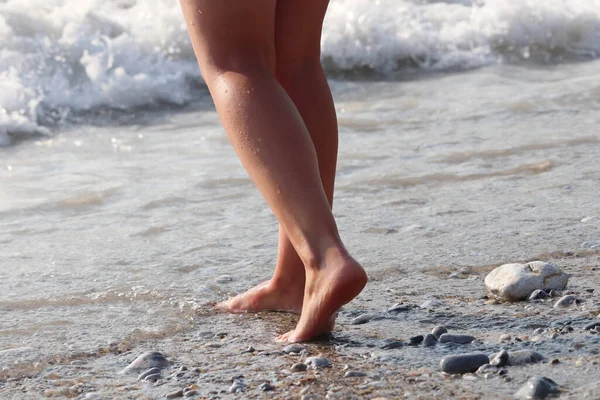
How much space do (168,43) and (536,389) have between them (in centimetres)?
609

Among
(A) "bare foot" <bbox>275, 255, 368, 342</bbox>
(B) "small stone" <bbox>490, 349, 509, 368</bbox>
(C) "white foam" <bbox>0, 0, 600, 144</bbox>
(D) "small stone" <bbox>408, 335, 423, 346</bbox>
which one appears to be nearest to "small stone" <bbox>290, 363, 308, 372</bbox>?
(A) "bare foot" <bbox>275, 255, 368, 342</bbox>

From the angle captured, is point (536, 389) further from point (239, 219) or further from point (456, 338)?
point (239, 219)

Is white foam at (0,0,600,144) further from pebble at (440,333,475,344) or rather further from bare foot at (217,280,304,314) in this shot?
pebble at (440,333,475,344)

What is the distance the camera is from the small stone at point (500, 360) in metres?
1.59

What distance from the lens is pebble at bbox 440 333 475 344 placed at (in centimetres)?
177

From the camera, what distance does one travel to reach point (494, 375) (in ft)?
5.09

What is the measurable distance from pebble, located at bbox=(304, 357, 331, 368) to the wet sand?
2 centimetres

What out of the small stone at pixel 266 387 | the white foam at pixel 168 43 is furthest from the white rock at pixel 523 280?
the white foam at pixel 168 43

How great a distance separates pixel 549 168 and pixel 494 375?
84.2 inches

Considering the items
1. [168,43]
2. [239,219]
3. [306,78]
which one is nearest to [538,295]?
[306,78]

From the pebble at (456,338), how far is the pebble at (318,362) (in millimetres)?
250

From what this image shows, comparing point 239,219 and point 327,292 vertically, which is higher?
point 327,292

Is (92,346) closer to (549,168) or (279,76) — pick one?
(279,76)

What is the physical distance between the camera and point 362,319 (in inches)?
79.7
